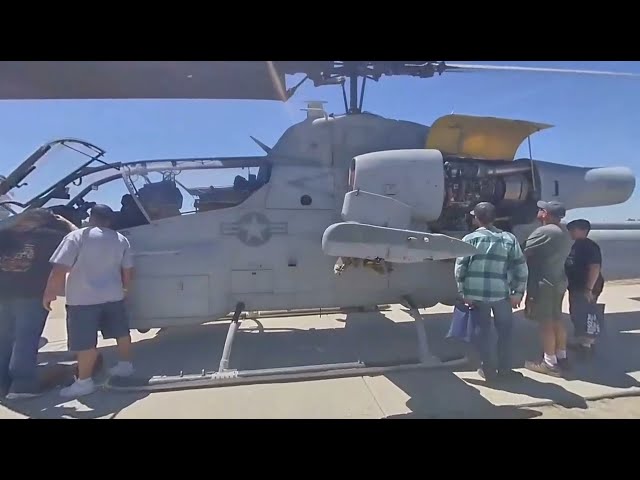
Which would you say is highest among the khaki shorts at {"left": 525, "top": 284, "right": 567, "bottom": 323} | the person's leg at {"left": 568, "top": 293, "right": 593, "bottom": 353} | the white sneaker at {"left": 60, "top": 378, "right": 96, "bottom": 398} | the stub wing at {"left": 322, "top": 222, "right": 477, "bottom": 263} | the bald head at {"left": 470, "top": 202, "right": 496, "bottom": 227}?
the bald head at {"left": 470, "top": 202, "right": 496, "bottom": 227}

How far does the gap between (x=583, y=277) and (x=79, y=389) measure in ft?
16.5

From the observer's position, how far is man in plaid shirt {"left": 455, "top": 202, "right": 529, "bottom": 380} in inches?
145

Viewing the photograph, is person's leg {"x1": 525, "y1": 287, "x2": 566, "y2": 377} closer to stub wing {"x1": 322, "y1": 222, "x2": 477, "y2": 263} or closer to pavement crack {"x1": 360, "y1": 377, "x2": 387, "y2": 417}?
stub wing {"x1": 322, "y1": 222, "x2": 477, "y2": 263}

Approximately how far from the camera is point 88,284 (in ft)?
11.8

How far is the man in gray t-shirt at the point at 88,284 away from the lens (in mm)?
3514

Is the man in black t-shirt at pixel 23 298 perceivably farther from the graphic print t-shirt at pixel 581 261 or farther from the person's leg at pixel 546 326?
the graphic print t-shirt at pixel 581 261

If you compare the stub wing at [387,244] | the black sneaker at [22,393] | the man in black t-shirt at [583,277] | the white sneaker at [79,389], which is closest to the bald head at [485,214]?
the stub wing at [387,244]

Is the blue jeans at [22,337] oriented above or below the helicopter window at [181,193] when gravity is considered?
below

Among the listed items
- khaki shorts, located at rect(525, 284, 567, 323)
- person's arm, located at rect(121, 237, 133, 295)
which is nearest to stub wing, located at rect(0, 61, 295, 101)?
person's arm, located at rect(121, 237, 133, 295)

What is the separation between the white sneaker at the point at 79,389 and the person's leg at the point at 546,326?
4.15 meters

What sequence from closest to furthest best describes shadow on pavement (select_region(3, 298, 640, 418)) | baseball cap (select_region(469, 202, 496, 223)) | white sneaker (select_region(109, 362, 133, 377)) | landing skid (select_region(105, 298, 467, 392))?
shadow on pavement (select_region(3, 298, 640, 418)) < landing skid (select_region(105, 298, 467, 392)) < baseball cap (select_region(469, 202, 496, 223)) < white sneaker (select_region(109, 362, 133, 377))

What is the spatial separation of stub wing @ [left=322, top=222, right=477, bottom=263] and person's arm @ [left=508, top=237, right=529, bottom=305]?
430 millimetres
